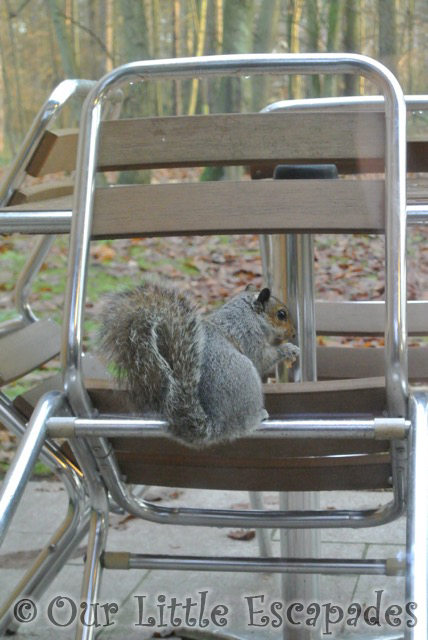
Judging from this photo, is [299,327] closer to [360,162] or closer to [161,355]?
[360,162]

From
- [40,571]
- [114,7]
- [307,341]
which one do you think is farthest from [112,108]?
[114,7]

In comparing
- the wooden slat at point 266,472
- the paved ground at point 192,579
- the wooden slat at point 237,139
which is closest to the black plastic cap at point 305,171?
the wooden slat at point 237,139

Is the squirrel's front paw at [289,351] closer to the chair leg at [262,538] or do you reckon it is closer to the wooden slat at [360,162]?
the wooden slat at [360,162]

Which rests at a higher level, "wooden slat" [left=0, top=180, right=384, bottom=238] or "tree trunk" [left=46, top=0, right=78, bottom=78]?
"tree trunk" [left=46, top=0, right=78, bottom=78]

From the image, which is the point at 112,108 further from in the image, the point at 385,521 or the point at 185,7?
the point at 185,7

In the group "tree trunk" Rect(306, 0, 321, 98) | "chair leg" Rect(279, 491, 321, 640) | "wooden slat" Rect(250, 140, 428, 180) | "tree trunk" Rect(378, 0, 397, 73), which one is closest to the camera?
"wooden slat" Rect(250, 140, 428, 180)

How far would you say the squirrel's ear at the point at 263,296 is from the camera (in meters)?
1.75

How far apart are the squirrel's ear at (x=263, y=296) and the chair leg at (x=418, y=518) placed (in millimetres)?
592

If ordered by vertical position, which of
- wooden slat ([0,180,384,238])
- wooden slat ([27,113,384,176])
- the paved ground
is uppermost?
wooden slat ([27,113,384,176])

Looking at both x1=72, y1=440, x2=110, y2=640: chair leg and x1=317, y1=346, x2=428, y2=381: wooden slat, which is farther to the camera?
x1=317, y1=346, x2=428, y2=381: wooden slat

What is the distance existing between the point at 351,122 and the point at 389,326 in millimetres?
349

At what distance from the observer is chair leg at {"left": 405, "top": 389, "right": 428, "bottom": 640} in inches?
39.6

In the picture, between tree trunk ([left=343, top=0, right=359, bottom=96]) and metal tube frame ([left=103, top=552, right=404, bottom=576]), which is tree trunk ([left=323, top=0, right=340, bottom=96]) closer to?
tree trunk ([left=343, top=0, right=359, bottom=96])

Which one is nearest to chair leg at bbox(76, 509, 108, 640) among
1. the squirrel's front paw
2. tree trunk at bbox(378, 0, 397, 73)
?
the squirrel's front paw
